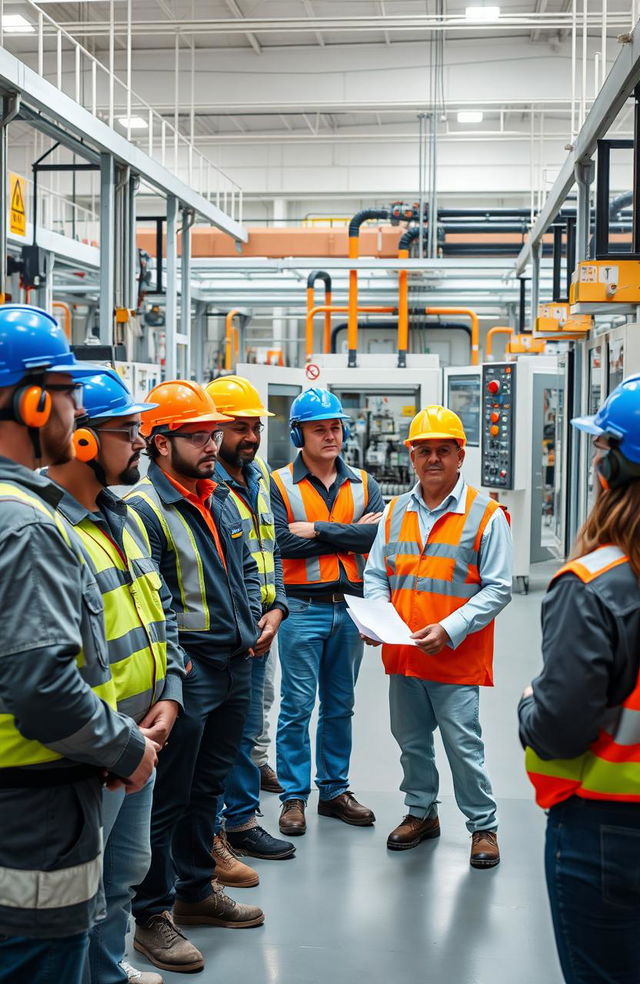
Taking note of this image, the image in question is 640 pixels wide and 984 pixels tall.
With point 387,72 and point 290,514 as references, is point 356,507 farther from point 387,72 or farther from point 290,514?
point 387,72

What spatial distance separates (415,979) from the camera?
109 inches

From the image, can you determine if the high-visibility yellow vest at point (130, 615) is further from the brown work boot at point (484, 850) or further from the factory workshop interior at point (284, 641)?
the brown work boot at point (484, 850)

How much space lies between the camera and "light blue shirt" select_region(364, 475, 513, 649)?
11.1 ft

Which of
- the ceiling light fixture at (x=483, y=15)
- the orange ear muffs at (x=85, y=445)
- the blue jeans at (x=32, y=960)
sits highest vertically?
the ceiling light fixture at (x=483, y=15)

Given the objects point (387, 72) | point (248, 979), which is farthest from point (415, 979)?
point (387, 72)

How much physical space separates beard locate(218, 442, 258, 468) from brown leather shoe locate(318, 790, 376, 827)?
1414mm

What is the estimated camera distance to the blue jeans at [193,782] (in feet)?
9.07

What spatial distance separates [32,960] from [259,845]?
2.01 m

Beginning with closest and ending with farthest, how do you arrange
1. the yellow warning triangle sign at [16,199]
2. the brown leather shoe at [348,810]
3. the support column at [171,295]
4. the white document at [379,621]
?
the white document at [379,621]
the brown leather shoe at [348,810]
the yellow warning triangle sign at [16,199]
the support column at [171,295]

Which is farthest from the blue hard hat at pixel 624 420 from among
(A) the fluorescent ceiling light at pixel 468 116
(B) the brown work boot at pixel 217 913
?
(A) the fluorescent ceiling light at pixel 468 116

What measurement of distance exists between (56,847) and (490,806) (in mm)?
2283

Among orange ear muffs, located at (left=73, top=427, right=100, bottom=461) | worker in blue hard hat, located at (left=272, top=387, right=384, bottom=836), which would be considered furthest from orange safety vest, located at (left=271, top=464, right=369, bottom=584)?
orange ear muffs, located at (left=73, top=427, right=100, bottom=461)

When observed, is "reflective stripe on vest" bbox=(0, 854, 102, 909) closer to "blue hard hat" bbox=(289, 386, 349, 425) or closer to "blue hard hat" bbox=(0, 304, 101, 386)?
"blue hard hat" bbox=(0, 304, 101, 386)

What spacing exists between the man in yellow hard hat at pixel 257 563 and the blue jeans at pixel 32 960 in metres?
1.85
